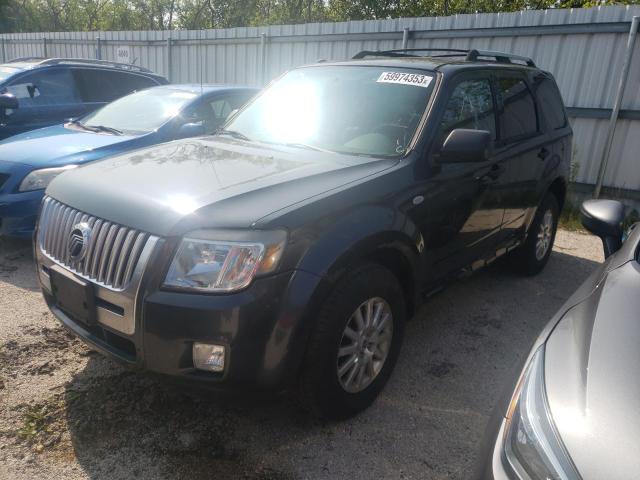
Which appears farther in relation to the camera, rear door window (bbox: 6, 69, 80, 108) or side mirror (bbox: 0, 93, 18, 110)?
rear door window (bbox: 6, 69, 80, 108)

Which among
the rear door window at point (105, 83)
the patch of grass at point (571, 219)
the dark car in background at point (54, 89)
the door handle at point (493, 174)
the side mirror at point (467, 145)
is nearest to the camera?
the side mirror at point (467, 145)

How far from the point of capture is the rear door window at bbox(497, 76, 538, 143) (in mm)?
3854

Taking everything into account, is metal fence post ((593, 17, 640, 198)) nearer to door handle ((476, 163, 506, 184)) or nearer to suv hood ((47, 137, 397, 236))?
door handle ((476, 163, 506, 184))

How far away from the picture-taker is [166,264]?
211 cm

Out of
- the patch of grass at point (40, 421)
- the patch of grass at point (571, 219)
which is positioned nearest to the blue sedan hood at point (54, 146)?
the patch of grass at point (40, 421)

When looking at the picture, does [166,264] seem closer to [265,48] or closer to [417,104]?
A: [417,104]

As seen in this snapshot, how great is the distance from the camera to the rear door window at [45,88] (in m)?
6.58

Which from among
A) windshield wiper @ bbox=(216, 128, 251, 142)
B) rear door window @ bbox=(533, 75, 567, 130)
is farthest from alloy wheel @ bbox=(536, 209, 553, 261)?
windshield wiper @ bbox=(216, 128, 251, 142)

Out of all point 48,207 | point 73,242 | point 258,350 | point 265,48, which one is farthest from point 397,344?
point 265,48

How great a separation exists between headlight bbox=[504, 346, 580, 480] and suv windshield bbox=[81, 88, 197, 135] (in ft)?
15.3

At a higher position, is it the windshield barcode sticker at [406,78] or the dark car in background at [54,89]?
the windshield barcode sticker at [406,78]

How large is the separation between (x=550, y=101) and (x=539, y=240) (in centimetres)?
126

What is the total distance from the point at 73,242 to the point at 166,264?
24.8 inches

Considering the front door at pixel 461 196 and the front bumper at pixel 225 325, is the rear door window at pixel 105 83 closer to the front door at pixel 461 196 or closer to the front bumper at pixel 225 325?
the front door at pixel 461 196
